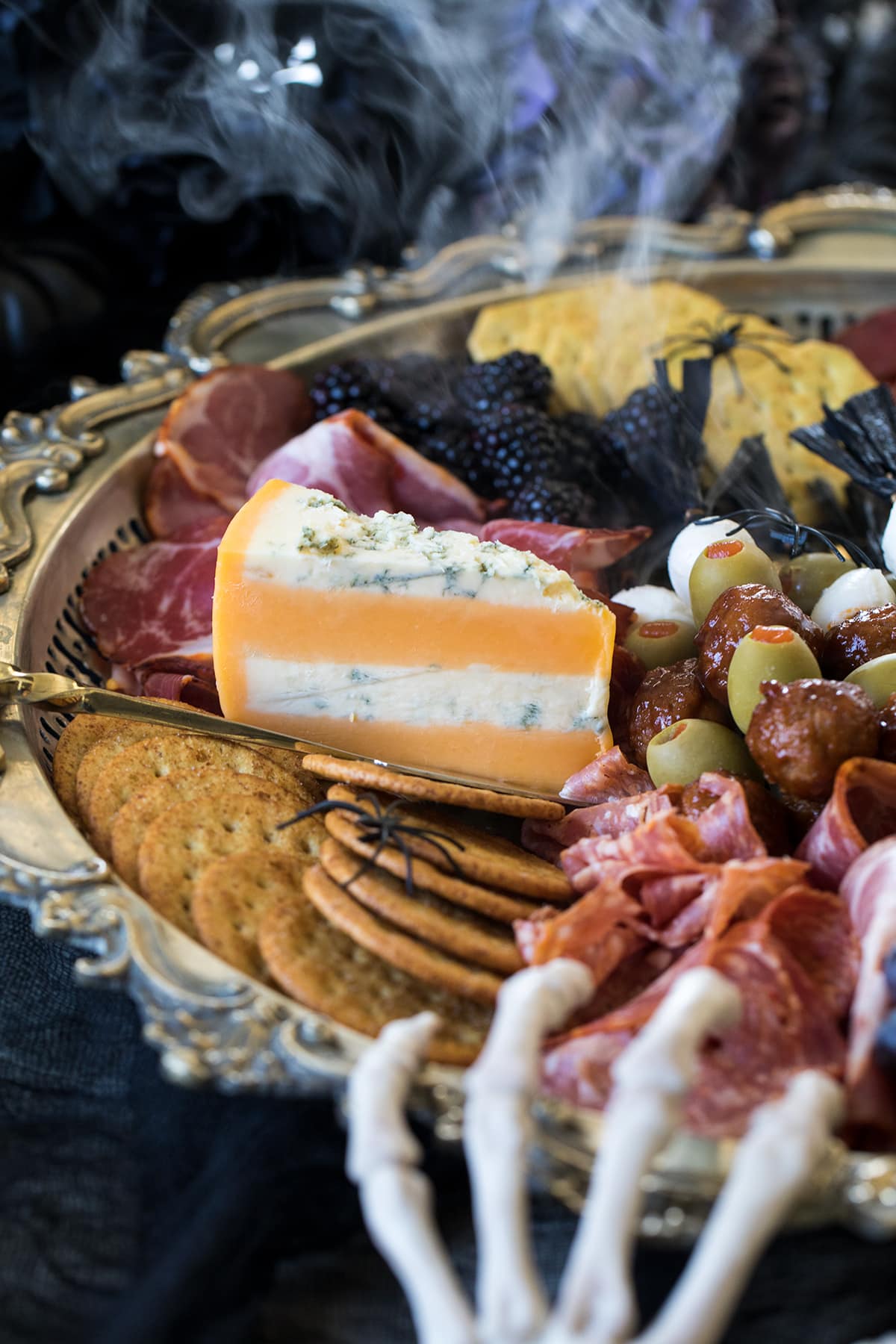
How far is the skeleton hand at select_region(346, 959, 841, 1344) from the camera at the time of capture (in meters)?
0.71

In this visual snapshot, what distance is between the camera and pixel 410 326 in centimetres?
220

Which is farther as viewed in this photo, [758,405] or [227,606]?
[758,405]

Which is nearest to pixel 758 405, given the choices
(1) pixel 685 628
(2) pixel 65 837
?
(1) pixel 685 628

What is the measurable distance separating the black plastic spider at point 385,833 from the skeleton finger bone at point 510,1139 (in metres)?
0.24

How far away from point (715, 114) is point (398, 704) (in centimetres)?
178

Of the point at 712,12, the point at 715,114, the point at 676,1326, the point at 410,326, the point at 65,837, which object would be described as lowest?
the point at 676,1326

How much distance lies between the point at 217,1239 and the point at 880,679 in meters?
0.83

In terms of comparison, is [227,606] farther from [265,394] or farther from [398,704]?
[265,394]

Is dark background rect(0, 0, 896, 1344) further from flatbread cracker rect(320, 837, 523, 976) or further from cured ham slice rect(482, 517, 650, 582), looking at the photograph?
cured ham slice rect(482, 517, 650, 582)

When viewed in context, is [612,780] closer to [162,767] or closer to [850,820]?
[850,820]

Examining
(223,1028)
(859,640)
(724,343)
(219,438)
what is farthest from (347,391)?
(223,1028)

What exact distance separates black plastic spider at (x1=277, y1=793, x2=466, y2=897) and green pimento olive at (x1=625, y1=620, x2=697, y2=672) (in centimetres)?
39

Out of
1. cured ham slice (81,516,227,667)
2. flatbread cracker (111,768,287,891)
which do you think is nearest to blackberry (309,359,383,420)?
cured ham slice (81,516,227,667)

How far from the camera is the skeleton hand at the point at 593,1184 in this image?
0.71 meters
